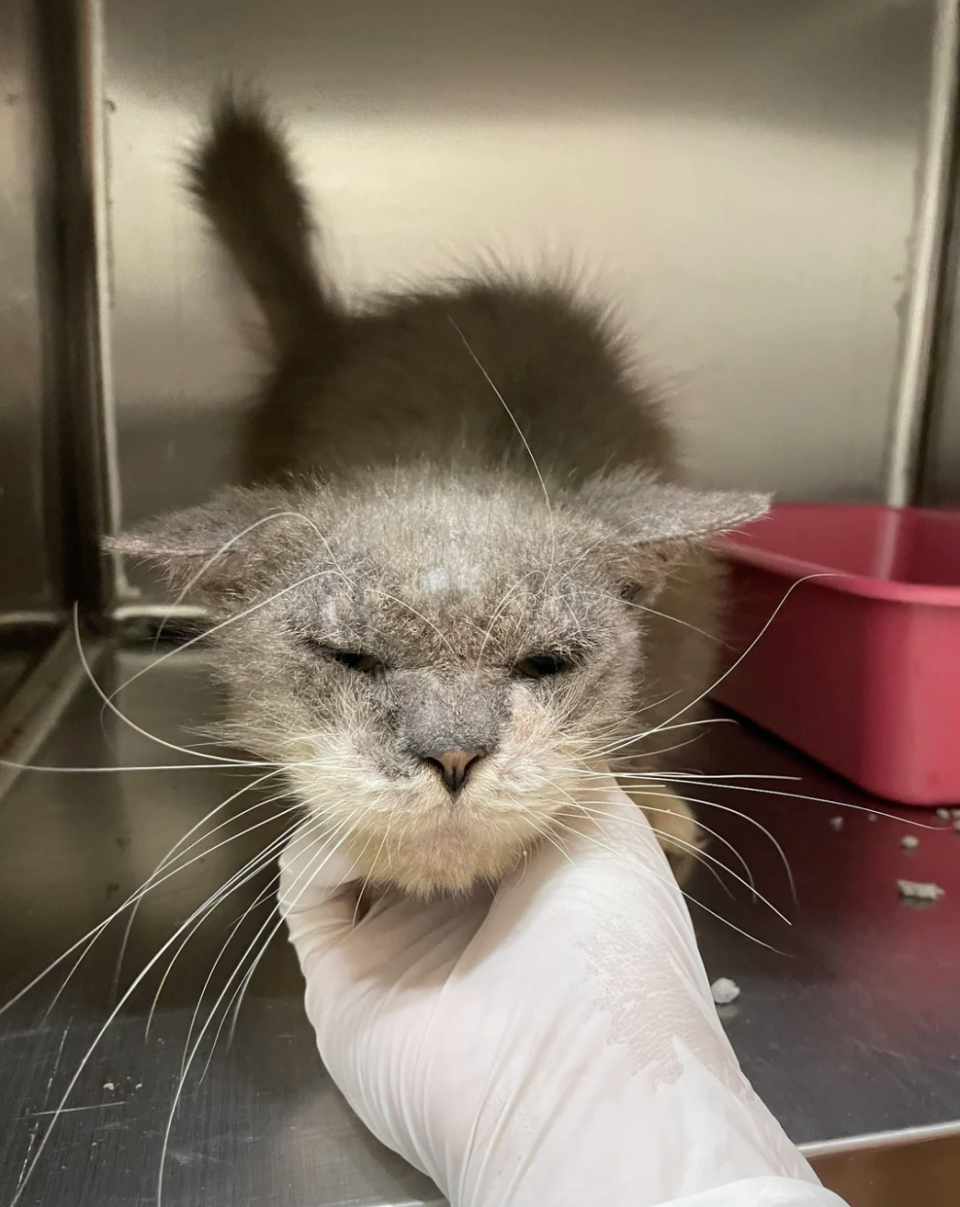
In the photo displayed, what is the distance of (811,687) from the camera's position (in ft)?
4.08

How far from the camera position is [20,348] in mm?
1181

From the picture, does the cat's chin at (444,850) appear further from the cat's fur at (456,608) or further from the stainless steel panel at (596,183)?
the stainless steel panel at (596,183)

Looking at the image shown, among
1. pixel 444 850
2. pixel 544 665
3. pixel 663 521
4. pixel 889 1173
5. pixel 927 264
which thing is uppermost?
pixel 927 264

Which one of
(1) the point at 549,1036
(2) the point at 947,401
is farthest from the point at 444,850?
(2) the point at 947,401

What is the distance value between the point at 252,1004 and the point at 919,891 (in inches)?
27.8

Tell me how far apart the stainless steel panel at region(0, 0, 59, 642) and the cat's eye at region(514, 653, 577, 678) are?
0.76 meters

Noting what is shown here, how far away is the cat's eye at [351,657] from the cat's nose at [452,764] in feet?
0.34

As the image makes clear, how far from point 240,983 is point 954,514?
1240mm

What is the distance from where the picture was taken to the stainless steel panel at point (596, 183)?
125 centimetres

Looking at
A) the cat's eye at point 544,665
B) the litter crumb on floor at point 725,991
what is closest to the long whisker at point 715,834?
the litter crumb on floor at point 725,991

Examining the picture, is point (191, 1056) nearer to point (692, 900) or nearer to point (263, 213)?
point (692, 900)

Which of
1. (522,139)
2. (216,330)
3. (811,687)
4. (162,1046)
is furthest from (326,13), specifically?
(162,1046)

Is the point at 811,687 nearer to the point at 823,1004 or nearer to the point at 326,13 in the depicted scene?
the point at 823,1004

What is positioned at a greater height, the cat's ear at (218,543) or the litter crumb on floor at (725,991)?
the cat's ear at (218,543)
